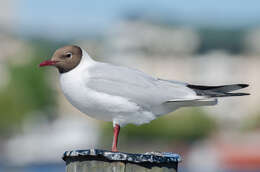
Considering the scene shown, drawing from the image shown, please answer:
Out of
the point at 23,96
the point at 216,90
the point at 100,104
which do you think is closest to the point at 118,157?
the point at 100,104

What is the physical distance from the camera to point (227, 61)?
51.0 m

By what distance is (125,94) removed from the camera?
4078 mm

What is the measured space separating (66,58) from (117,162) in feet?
3.29

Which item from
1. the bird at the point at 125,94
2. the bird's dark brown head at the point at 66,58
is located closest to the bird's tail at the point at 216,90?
the bird at the point at 125,94

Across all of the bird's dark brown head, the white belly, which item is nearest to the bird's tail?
the white belly

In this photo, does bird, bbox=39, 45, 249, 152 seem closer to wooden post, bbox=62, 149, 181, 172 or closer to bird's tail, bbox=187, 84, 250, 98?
bird's tail, bbox=187, 84, 250, 98

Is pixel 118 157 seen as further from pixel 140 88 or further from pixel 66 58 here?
pixel 66 58

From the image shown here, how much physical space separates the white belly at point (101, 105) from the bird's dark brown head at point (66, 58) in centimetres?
8

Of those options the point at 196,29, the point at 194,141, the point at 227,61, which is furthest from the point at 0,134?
the point at 196,29

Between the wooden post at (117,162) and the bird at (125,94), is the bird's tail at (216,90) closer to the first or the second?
the bird at (125,94)

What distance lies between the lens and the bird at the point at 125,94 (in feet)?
13.3

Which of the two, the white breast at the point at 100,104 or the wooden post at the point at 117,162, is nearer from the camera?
the wooden post at the point at 117,162

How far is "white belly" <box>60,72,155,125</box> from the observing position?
4055 mm

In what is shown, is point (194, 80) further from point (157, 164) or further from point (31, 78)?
point (157, 164)
